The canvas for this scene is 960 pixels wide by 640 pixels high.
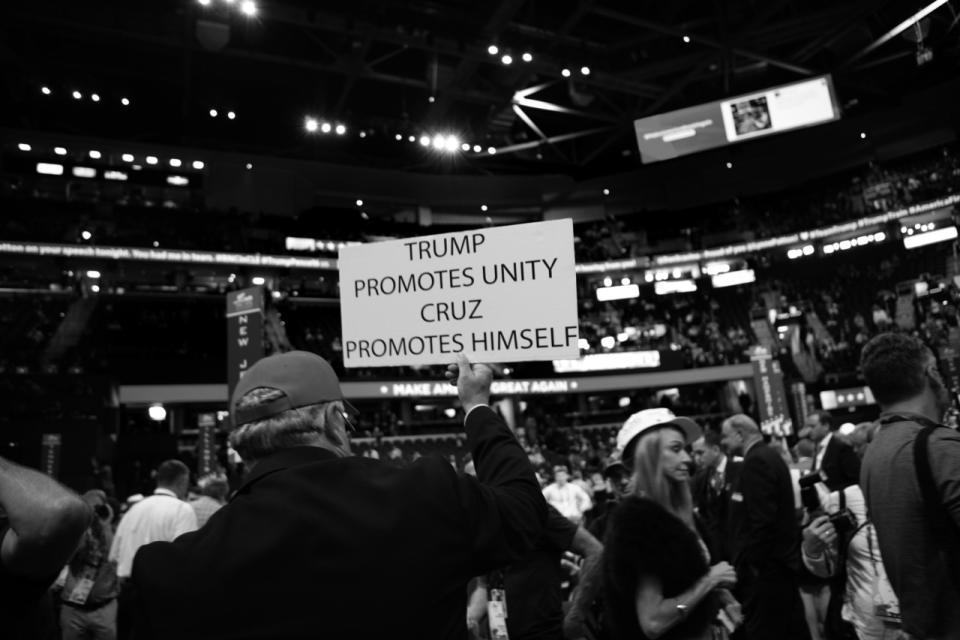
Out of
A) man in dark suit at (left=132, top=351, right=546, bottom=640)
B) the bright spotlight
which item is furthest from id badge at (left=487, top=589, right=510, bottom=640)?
the bright spotlight

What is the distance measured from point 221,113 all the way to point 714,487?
81.3 ft

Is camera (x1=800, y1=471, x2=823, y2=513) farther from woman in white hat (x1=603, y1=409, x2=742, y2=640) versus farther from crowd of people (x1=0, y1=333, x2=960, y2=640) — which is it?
woman in white hat (x1=603, y1=409, x2=742, y2=640)

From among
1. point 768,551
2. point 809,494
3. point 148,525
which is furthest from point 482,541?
point 148,525

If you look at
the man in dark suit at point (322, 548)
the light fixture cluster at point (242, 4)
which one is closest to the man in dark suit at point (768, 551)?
the man in dark suit at point (322, 548)

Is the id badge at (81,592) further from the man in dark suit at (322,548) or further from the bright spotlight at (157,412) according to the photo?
the bright spotlight at (157,412)

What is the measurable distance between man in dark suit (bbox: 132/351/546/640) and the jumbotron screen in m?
22.5

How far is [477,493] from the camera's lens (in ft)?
5.09

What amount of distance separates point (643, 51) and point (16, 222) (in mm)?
22959

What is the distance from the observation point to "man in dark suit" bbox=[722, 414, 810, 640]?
435 centimetres

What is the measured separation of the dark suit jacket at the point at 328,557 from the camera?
4.55 ft

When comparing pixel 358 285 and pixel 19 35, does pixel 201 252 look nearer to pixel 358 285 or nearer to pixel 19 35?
pixel 19 35

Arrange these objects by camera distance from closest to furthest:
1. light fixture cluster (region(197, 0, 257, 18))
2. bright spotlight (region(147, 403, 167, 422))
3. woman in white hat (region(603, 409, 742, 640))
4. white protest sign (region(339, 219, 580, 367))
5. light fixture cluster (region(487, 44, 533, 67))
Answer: woman in white hat (region(603, 409, 742, 640)) → white protest sign (region(339, 219, 580, 367)) → light fixture cluster (region(197, 0, 257, 18)) → light fixture cluster (region(487, 44, 533, 67)) → bright spotlight (region(147, 403, 167, 422))

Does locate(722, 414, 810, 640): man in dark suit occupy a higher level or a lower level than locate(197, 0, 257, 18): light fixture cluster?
lower

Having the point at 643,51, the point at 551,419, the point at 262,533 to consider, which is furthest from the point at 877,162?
the point at 262,533
